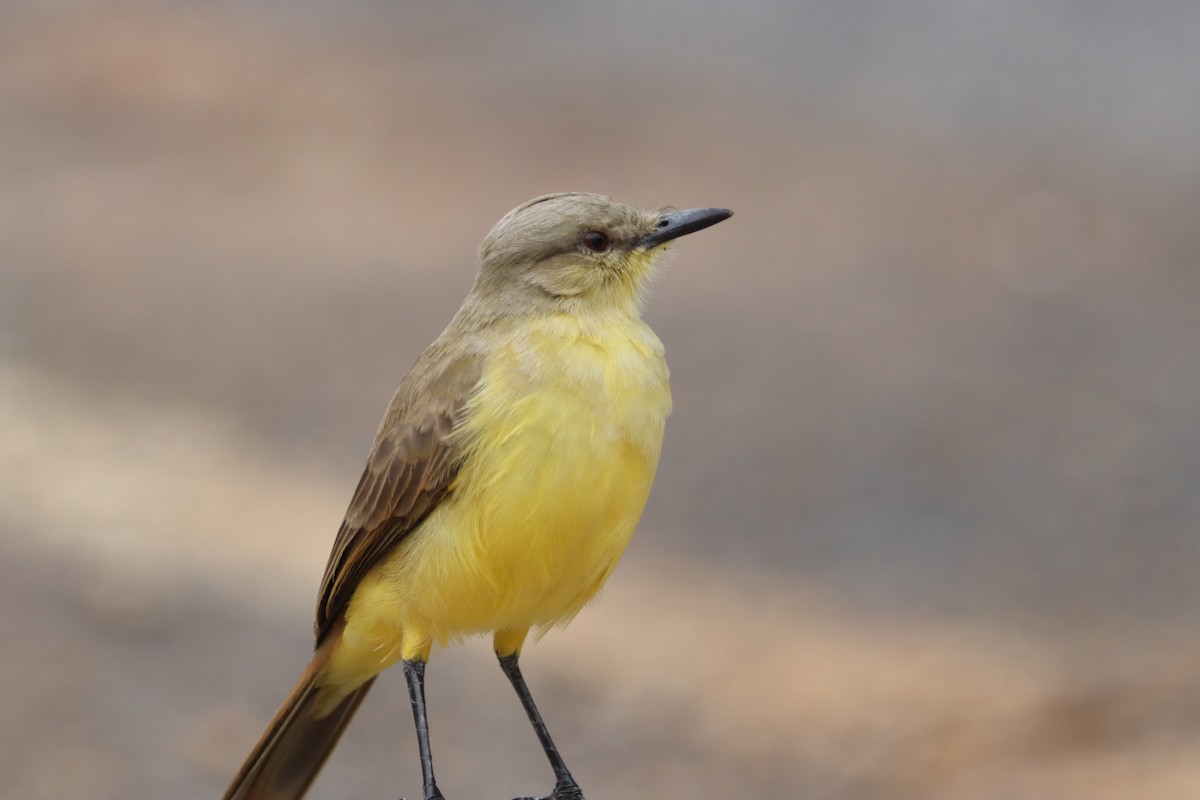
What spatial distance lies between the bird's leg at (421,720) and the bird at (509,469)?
10 mm

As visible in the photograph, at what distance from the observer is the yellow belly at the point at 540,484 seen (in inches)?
183

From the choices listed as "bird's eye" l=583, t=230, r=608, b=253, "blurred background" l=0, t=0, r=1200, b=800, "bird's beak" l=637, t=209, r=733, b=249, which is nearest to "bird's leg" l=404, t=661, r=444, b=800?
"bird's eye" l=583, t=230, r=608, b=253

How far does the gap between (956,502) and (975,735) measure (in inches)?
112

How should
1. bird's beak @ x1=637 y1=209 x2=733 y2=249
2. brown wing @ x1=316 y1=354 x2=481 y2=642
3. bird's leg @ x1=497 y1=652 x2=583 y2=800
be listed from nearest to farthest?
brown wing @ x1=316 y1=354 x2=481 y2=642
bird's beak @ x1=637 y1=209 x2=733 y2=249
bird's leg @ x1=497 y1=652 x2=583 y2=800

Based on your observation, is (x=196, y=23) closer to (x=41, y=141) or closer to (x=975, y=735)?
(x=41, y=141)

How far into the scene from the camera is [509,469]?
4.70 m

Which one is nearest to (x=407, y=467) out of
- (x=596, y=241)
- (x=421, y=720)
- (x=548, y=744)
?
(x=421, y=720)

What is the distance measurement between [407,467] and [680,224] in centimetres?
131

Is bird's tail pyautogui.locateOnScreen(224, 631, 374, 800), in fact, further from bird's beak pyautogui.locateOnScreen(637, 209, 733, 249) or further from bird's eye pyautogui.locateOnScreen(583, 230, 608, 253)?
bird's beak pyautogui.locateOnScreen(637, 209, 733, 249)

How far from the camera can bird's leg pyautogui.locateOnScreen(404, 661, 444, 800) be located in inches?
199

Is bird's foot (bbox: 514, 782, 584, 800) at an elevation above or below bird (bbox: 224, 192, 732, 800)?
below

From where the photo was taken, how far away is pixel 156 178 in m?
18.6

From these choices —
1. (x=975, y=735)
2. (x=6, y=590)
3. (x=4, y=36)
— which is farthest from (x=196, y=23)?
(x=975, y=735)

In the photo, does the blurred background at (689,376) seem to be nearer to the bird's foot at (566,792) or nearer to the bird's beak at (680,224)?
the bird's foot at (566,792)
